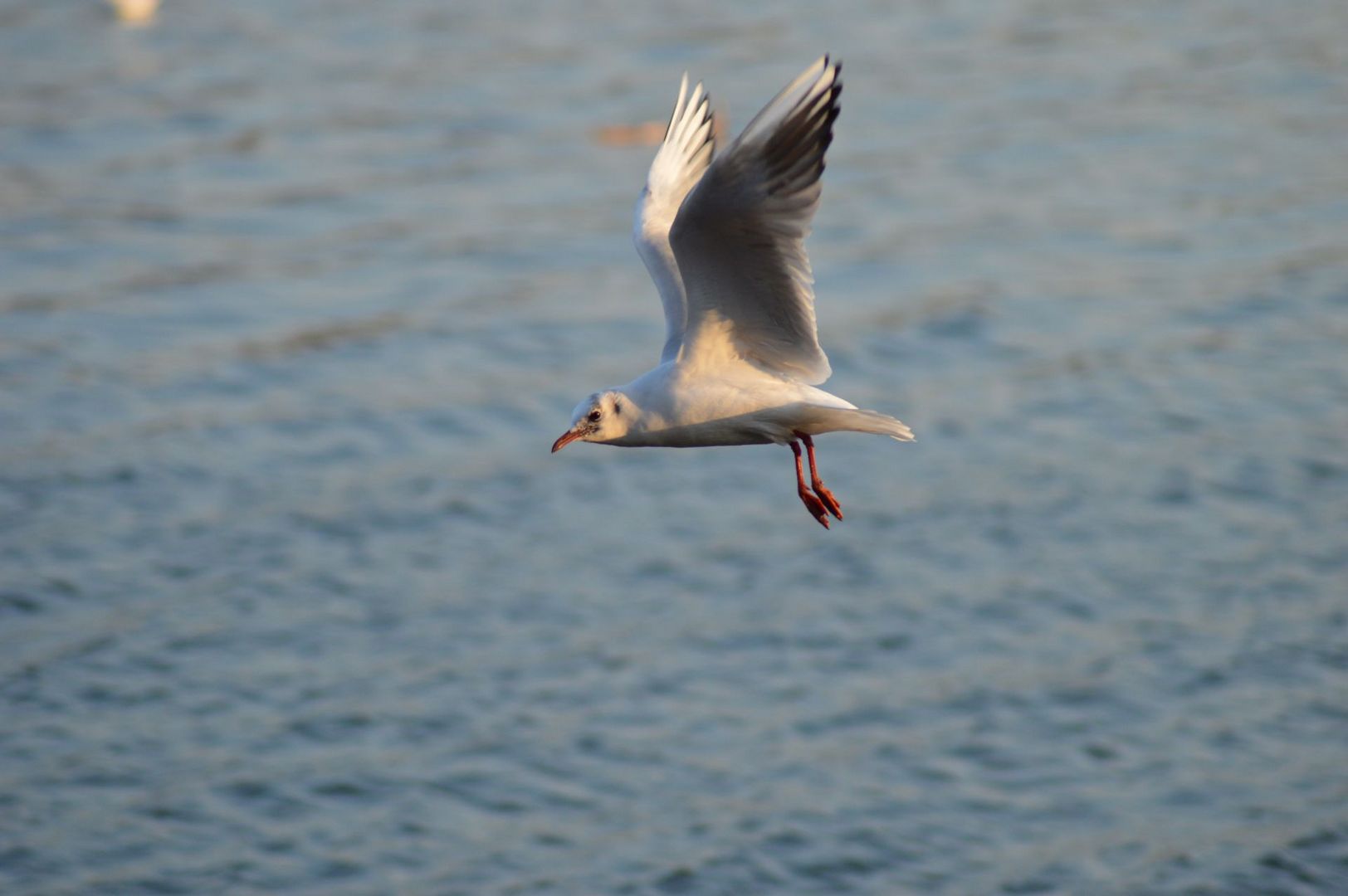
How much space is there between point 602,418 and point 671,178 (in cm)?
209

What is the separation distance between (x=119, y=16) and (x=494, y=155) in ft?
31.7

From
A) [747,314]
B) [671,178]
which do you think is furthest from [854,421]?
[671,178]

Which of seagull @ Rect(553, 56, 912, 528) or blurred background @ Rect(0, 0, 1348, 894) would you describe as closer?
seagull @ Rect(553, 56, 912, 528)

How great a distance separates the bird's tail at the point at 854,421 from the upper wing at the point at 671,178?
1.04m

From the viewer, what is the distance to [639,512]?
19.4m

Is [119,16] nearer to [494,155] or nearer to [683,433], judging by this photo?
[494,155]

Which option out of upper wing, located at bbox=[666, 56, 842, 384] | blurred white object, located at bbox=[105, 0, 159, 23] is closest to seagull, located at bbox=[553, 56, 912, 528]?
upper wing, located at bbox=[666, 56, 842, 384]

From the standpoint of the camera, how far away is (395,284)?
24.1 metres

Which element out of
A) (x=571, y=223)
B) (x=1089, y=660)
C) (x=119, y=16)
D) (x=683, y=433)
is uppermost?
(x=119, y=16)

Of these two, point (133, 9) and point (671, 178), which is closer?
point (671, 178)

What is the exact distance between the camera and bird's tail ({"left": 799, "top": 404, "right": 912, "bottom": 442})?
9.71 metres

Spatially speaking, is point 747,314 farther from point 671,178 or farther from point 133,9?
point 133,9

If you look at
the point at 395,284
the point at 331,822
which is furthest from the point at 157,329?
the point at 331,822

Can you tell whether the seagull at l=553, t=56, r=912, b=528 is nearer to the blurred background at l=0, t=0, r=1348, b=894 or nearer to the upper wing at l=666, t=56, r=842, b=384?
the upper wing at l=666, t=56, r=842, b=384
